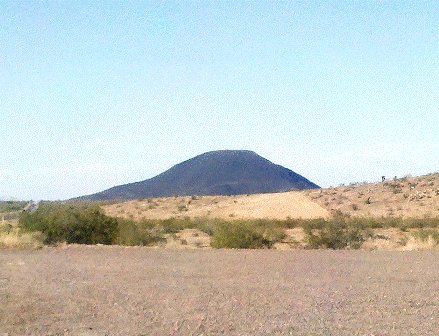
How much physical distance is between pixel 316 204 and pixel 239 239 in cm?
3631

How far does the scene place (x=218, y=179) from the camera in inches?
5655

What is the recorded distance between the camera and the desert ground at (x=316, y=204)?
201ft

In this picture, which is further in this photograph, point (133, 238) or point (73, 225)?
point (133, 238)

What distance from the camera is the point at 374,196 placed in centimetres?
6775

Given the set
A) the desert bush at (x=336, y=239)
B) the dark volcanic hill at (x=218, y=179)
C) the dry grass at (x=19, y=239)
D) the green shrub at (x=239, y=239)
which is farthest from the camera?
the dark volcanic hill at (x=218, y=179)

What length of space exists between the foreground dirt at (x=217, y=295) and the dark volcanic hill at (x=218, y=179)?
107181mm

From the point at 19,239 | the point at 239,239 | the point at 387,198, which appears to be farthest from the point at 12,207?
the point at 239,239

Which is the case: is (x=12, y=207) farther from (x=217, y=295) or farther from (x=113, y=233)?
(x=217, y=295)

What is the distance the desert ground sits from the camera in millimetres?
61219

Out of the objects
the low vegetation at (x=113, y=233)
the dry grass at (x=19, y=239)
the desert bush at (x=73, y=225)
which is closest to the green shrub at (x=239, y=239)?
the low vegetation at (x=113, y=233)

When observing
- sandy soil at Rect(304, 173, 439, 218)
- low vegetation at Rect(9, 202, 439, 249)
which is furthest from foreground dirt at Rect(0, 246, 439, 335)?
sandy soil at Rect(304, 173, 439, 218)

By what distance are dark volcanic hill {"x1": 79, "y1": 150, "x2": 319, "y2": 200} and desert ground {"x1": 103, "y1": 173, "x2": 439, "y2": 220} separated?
5503 centimetres

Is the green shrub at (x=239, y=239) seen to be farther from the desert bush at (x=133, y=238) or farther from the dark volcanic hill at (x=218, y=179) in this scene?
the dark volcanic hill at (x=218, y=179)

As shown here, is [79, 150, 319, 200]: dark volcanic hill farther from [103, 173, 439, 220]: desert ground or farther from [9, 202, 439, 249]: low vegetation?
[9, 202, 439, 249]: low vegetation
